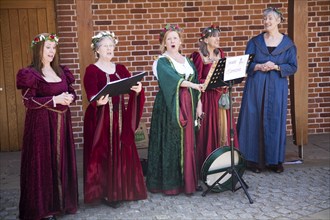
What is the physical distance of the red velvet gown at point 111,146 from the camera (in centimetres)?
437

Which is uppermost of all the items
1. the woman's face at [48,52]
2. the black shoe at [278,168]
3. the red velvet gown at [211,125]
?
the woman's face at [48,52]

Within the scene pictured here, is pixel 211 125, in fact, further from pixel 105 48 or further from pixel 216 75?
pixel 105 48

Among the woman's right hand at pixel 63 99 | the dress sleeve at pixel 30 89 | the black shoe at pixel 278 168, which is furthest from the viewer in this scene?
the black shoe at pixel 278 168

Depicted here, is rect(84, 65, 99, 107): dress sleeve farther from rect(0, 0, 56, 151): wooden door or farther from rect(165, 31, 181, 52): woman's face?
rect(0, 0, 56, 151): wooden door

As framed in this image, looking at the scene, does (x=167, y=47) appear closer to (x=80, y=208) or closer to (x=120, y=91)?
(x=120, y=91)

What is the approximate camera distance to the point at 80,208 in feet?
15.0

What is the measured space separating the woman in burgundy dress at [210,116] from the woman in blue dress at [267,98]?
0.50 m

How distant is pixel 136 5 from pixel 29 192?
375cm

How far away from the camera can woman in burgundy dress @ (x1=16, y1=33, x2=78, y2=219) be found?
3998mm

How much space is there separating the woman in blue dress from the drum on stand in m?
0.75

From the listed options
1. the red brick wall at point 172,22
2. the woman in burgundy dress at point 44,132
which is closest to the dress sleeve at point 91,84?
the woman in burgundy dress at point 44,132

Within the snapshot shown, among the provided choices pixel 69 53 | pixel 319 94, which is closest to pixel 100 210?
pixel 69 53

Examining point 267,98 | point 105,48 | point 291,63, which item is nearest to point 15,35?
point 105,48

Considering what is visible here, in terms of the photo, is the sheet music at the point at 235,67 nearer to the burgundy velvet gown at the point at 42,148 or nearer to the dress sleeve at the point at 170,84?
the dress sleeve at the point at 170,84
